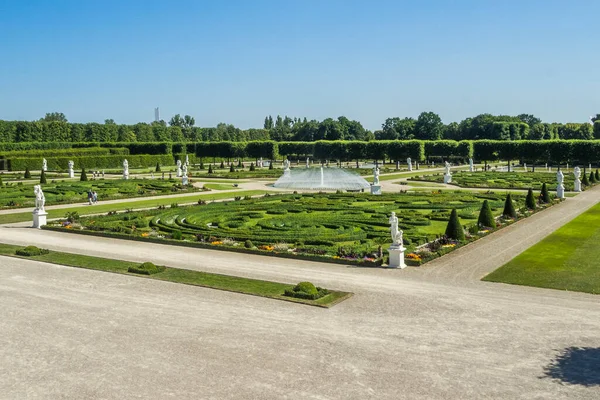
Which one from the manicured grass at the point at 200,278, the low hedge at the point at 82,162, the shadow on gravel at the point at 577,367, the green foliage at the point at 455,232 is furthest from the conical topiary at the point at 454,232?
the low hedge at the point at 82,162

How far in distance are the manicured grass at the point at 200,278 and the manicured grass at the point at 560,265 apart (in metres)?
6.42

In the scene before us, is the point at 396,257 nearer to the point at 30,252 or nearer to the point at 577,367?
the point at 577,367

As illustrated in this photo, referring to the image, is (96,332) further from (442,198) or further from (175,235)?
(442,198)

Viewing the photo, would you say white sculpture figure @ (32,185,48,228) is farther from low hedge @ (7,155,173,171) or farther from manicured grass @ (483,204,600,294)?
low hedge @ (7,155,173,171)

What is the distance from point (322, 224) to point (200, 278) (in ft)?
39.4

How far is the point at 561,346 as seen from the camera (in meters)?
14.2

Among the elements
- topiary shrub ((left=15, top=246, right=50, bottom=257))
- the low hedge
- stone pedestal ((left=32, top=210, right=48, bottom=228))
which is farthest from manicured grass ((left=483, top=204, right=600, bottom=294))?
the low hedge

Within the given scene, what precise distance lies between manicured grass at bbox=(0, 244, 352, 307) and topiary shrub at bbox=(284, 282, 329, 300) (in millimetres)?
165

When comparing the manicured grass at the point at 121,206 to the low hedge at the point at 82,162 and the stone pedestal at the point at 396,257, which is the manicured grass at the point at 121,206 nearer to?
the stone pedestal at the point at 396,257

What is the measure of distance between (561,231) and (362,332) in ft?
63.5

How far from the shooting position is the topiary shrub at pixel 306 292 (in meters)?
18.6

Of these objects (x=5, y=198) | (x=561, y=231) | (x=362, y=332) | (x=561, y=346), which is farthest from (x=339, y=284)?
(x=5, y=198)

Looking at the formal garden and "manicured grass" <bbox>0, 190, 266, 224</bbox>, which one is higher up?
"manicured grass" <bbox>0, 190, 266, 224</bbox>

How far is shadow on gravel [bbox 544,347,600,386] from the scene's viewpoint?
1234cm
